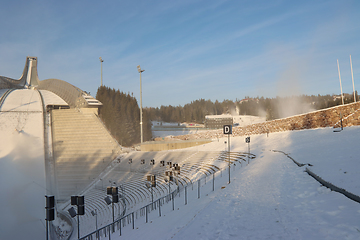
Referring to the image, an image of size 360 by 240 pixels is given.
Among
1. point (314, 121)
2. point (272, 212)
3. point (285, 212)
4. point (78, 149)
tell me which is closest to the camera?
point (285, 212)

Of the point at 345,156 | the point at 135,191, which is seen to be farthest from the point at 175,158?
the point at 345,156

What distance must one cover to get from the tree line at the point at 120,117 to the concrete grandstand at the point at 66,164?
151 inches

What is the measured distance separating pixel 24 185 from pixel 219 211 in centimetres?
2734

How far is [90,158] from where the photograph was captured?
37000mm

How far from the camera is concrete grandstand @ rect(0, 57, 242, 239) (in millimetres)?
19438

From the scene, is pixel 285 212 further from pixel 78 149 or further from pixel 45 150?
pixel 45 150

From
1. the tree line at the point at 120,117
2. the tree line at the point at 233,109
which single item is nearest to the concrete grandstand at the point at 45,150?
the tree line at the point at 120,117

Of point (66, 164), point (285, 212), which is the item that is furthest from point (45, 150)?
point (285, 212)

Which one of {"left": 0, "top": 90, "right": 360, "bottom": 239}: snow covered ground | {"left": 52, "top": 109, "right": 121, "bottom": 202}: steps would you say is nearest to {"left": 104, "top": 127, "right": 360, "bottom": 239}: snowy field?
{"left": 0, "top": 90, "right": 360, "bottom": 239}: snow covered ground

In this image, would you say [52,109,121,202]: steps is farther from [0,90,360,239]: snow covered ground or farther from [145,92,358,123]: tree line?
[145,92,358,123]: tree line

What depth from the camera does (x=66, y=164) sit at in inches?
1380

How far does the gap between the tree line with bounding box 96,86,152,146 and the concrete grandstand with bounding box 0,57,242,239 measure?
3.84 meters

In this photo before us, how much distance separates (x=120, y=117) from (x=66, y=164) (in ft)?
72.3

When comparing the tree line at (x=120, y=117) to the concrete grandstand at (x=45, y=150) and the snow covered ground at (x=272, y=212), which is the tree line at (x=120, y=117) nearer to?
the concrete grandstand at (x=45, y=150)
